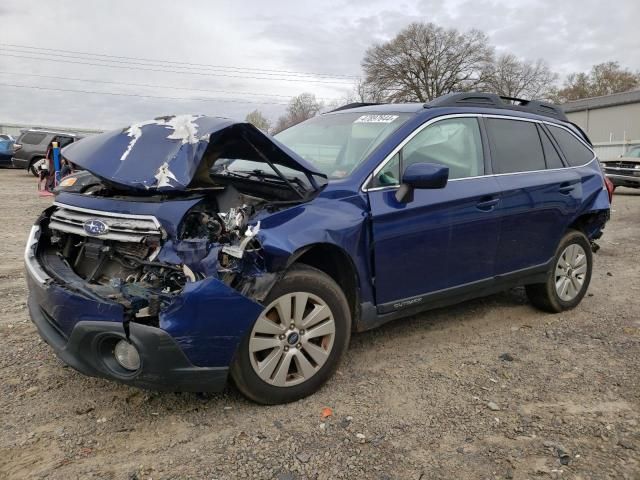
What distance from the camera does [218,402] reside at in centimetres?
315

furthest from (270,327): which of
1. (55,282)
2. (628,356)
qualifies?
(628,356)

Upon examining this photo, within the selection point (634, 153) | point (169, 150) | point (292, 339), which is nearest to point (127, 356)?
point (292, 339)

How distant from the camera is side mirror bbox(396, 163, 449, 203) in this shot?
3383 millimetres

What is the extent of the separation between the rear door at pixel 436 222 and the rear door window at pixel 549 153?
0.90 meters

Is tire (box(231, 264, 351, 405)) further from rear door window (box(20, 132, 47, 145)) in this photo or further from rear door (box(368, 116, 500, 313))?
rear door window (box(20, 132, 47, 145))

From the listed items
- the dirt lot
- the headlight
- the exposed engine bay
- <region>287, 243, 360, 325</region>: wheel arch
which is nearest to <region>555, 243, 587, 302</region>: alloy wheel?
the dirt lot

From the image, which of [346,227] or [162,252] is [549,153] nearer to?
[346,227]

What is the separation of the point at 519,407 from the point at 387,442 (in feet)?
3.01

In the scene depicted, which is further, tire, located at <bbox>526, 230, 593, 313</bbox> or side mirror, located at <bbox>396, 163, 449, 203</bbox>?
→ tire, located at <bbox>526, 230, 593, 313</bbox>

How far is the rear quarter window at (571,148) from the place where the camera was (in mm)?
4938

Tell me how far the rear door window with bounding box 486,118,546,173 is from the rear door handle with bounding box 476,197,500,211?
0.93 ft

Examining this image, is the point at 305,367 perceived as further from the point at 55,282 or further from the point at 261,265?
the point at 55,282

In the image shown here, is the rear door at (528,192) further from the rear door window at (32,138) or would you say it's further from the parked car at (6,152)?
the parked car at (6,152)

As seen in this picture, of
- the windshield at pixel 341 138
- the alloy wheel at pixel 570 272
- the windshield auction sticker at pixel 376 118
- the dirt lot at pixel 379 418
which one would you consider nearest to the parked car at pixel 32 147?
the dirt lot at pixel 379 418
